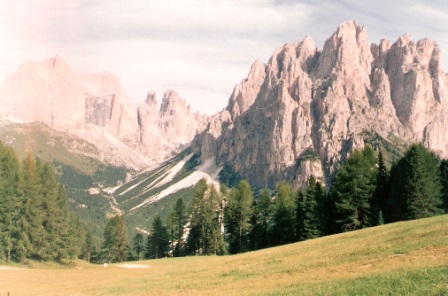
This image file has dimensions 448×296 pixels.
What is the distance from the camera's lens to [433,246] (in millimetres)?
31156

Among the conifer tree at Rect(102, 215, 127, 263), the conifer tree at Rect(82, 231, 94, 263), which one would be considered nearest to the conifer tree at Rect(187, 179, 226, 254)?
the conifer tree at Rect(102, 215, 127, 263)

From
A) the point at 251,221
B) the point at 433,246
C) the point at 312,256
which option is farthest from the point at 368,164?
the point at 433,246

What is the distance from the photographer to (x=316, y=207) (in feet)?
298

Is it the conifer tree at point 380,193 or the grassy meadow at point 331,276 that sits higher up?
the conifer tree at point 380,193

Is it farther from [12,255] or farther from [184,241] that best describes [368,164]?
[12,255]

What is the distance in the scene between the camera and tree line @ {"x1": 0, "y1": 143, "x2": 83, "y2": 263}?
66562 mm

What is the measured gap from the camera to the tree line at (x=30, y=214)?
66.6 meters

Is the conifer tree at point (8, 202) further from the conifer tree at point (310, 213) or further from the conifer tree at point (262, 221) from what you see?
the conifer tree at point (262, 221)

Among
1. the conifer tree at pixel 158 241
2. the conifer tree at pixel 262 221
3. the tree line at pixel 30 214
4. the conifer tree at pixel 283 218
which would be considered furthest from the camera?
the conifer tree at pixel 158 241

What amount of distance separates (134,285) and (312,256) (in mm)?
19178

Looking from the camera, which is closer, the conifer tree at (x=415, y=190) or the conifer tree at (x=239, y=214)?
the conifer tree at (x=415, y=190)

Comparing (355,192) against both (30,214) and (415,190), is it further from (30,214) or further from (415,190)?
(30,214)

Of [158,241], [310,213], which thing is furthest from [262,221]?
[158,241]

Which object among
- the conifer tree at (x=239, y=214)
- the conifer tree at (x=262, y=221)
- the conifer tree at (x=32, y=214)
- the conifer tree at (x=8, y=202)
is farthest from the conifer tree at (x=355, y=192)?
the conifer tree at (x=8, y=202)
